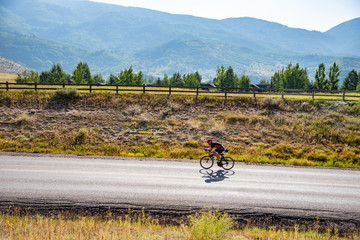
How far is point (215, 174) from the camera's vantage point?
40.6 feet

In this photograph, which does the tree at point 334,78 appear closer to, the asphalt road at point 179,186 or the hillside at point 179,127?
the hillside at point 179,127

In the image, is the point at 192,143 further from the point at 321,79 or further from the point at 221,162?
the point at 321,79

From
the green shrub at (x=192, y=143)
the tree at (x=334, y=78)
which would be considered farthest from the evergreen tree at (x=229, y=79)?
the green shrub at (x=192, y=143)

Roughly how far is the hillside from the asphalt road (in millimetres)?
2687

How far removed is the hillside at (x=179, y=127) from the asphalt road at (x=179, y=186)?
2687mm

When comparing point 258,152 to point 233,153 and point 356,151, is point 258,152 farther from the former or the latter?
point 356,151

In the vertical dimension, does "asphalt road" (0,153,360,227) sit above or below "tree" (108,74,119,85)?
below

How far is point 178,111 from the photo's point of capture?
2395cm

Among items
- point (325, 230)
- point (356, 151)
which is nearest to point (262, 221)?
point (325, 230)

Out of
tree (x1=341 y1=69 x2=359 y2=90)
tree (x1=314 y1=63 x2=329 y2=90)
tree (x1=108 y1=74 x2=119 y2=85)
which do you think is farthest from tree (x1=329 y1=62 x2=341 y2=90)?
tree (x1=108 y1=74 x2=119 y2=85)

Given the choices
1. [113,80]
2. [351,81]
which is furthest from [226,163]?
[351,81]

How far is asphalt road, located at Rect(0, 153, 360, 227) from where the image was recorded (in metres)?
8.91

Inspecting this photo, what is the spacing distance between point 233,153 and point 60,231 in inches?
484

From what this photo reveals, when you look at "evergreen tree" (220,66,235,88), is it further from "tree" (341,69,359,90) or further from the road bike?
the road bike
